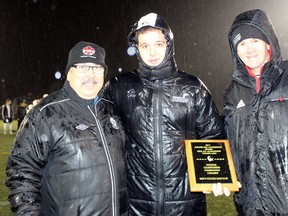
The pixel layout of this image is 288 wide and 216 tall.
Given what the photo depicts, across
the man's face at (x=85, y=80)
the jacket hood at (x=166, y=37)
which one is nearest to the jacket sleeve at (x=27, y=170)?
the man's face at (x=85, y=80)

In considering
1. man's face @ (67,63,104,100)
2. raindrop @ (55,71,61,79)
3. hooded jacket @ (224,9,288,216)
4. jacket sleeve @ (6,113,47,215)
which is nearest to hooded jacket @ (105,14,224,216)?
hooded jacket @ (224,9,288,216)

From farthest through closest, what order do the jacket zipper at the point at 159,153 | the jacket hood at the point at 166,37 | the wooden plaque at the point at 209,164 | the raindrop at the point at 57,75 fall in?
1. the raindrop at the point at 57,75
2. the jacket hood at the point at 166,37
3. the jacket zipper at the point at 159,153
4. the wooden plaque at the point at 209,164

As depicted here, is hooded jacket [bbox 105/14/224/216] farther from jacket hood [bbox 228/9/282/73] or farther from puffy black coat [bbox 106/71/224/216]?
jacket hood [bbox 228/9/282/73]

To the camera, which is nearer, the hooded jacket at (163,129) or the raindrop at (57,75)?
the hooded jacket at (163,129)

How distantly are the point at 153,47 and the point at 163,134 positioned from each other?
31.9 inches

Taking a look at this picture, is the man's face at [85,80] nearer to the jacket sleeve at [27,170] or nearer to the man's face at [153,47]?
the jacket sleeve at [27,170]

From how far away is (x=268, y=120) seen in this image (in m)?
2.96

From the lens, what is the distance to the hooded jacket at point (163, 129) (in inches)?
124

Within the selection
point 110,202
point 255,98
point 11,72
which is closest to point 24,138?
point 110,202

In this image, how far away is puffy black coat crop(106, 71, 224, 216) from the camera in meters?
3.15

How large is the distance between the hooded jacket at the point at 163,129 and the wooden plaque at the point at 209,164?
16cm

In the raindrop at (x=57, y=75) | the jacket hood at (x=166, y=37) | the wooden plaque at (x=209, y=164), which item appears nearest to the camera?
the wooden plaque at (x=209, y=164)

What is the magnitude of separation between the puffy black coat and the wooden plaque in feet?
0.52

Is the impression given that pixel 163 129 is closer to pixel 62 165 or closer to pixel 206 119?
pixel 206 119
